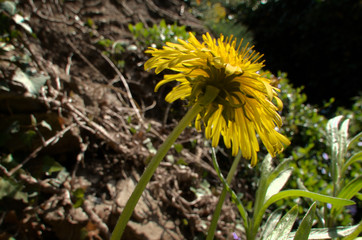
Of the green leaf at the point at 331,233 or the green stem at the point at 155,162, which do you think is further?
the green leaf at the point at 331,233

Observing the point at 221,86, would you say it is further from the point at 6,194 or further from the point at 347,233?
the point at 6,194

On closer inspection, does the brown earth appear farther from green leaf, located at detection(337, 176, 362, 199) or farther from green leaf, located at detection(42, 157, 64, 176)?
green leaf, located at detection(337, 176, 362, 199)

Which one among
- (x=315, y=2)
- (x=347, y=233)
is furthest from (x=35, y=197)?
(x=315, y=2)

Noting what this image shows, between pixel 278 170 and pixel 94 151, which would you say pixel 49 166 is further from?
pixel 278 170

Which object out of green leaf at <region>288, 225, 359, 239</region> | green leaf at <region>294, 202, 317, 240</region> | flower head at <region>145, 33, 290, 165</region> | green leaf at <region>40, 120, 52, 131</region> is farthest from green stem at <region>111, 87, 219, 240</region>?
green leaf at <region>40, 120, 52, 131</region>

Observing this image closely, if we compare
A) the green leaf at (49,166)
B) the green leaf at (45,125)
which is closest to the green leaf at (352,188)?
the green leaf at (49,166)

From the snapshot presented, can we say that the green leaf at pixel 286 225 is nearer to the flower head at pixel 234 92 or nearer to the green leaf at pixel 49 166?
the flower head at pixel 234 92

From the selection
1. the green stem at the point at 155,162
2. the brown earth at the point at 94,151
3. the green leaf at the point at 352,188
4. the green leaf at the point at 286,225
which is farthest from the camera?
the brown earth at the point at 94,151
